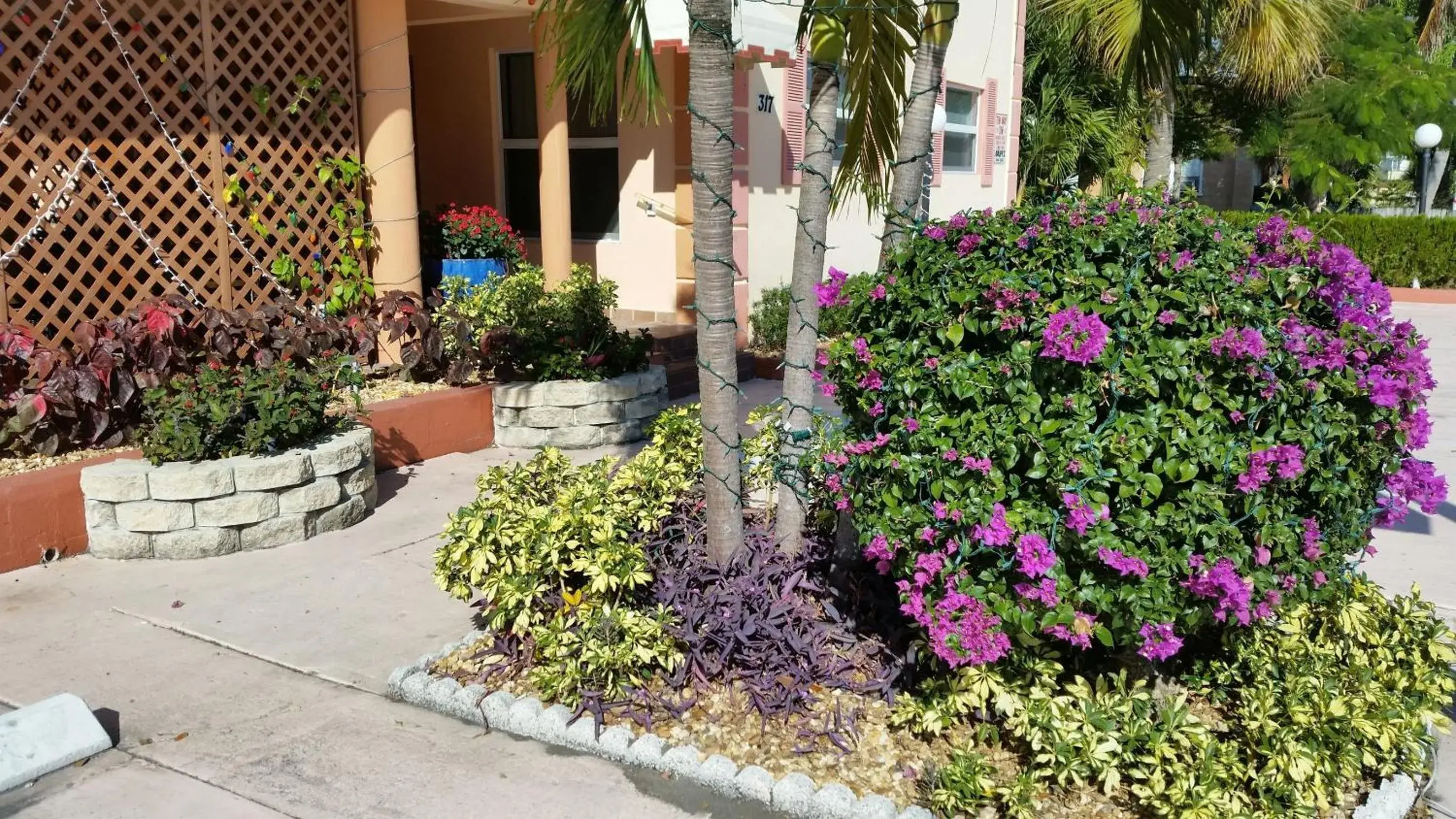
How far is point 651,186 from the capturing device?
9.73m

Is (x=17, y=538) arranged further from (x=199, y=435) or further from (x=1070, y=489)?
(x=1070, y=489)

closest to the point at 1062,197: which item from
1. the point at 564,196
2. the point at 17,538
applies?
the point at 17,538

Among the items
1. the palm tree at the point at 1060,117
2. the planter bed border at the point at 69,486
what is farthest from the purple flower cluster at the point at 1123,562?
the palm tree at the point at 1060,117

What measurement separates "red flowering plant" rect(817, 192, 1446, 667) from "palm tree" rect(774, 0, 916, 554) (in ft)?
2.33

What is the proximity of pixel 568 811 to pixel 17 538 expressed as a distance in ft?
10.5

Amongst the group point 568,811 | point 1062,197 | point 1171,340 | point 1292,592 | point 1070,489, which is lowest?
point 568,811

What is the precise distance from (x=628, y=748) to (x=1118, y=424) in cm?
169

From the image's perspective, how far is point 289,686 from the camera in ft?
13.0

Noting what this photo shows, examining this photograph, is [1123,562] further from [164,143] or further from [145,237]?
[164,143]

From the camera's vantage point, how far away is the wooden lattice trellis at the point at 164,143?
19.3ft

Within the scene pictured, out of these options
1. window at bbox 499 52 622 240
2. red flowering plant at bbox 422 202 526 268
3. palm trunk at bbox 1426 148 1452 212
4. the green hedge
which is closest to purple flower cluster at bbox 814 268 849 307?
red flowering plant at bbox 422 202 526 268

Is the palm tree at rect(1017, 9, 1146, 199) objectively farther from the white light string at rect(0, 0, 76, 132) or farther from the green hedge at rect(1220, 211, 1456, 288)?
the white light string at rect(0, 0, 76, 132)

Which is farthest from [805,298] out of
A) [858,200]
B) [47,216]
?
[858,200]

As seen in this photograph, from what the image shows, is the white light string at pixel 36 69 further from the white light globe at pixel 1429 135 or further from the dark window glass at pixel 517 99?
the white light globe at pixel 1429 135
